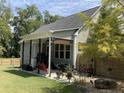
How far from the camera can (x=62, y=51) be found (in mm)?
27578

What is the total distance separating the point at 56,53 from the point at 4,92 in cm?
1596

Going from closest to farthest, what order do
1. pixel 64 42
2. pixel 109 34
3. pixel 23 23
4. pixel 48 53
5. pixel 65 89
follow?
1. pixel 109 34
2. pixel 65 89
3. pixel 64 42
4. pixel 48 53
5. pixel 23 23

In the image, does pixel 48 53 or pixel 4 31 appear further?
pixel 4 31

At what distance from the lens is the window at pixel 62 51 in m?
26.7

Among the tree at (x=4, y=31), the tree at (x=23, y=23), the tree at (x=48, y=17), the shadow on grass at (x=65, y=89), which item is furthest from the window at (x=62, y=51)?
the tree at (x=48, y=17)

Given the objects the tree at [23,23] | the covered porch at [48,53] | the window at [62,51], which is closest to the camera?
the covered porch at [48,53]

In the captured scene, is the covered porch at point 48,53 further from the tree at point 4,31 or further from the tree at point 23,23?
the tree at point 23,23

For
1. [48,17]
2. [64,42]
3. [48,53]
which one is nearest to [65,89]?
[64,42]

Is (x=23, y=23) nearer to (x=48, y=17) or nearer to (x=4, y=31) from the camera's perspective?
(x=4, y=31)

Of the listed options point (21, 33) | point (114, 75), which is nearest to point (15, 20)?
point (21, 33)

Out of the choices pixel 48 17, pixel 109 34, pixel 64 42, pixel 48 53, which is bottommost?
pixel 48 53

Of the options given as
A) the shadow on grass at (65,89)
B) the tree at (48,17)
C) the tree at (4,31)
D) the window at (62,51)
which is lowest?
the shadow on grass at (65,89)

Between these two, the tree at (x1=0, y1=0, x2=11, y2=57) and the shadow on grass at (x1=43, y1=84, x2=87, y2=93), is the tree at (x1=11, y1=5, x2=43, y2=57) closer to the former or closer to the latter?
the tree at (x1=0, y1=0, x2=11, y2=57)

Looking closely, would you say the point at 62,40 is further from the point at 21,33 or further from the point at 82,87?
the point at 21,33
